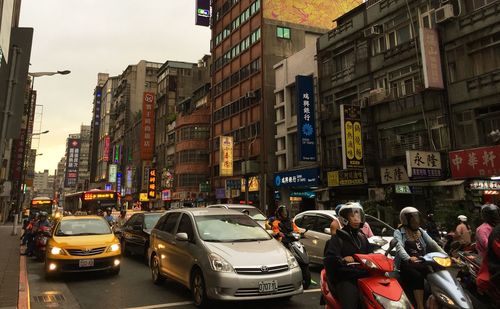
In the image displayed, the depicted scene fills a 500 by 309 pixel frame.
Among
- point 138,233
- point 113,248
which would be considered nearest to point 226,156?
point 138,233

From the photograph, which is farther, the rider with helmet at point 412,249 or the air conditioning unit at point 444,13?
the air conditioning unit at point 444,13

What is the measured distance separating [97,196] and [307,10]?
27122 mm

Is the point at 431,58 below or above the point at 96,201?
above

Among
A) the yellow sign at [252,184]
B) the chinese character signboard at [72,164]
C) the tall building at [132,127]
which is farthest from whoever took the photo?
the chinese character signboard at [72,164]

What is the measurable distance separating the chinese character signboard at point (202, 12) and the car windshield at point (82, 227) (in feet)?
141

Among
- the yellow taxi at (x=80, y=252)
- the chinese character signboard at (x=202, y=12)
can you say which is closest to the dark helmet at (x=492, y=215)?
the yellow taxi at (x=80, y=252)

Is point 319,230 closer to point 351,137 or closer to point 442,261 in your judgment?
point 442,261

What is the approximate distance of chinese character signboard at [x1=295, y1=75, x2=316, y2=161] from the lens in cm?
2876

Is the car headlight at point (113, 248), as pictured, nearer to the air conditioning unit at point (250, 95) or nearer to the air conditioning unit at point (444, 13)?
the air conditioning unit at point (444, 13)

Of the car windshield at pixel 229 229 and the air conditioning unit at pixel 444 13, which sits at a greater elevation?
the air conditioning unit at pixel 444 13

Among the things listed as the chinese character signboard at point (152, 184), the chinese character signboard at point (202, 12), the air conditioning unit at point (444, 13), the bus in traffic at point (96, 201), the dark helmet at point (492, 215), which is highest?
the chinese character signboard at point (202, 12)

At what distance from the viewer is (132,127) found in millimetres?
84375

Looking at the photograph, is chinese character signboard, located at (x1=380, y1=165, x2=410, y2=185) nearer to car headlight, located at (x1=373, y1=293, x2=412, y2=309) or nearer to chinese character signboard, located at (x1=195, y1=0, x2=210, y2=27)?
car headlight, located at (x1=373, y1=293, x2=412, y2=309)

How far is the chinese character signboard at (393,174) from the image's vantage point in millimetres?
21859
